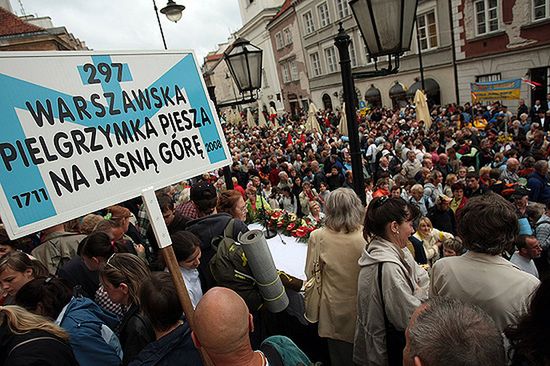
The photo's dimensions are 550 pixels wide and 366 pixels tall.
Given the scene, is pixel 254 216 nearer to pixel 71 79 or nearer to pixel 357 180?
pixel 357 180

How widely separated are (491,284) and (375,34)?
5.75ft

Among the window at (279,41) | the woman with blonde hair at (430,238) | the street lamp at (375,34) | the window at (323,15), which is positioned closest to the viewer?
the street lamp at (375,34)

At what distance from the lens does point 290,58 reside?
113 ft

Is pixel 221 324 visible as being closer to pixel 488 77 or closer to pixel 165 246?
pixel 165 246

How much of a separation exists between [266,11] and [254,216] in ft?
121

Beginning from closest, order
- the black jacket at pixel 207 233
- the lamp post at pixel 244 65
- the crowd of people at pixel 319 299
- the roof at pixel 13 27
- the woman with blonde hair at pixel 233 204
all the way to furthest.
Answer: the crowd of people at pixel 319 299 → the black jacket at pixel 207 233 → the woman with blonde hair at pixel 233 204 → the lamp post at pixel 244 65 → the roof at pixel 13 27

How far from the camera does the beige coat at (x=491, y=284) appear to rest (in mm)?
1630

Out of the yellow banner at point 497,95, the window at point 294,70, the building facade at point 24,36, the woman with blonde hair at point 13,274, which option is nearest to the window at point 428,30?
the yellow banner at point 497,95

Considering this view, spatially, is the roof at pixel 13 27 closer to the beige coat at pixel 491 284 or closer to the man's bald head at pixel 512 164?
the man's bald head at pixel 512 164

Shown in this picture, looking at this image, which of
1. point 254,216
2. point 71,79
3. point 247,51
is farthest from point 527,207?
point 71,79

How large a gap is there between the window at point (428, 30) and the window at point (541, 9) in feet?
17.6

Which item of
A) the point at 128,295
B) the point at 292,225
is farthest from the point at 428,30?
the point at 128,295

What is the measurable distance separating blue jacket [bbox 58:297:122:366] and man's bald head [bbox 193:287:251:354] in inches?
40.6

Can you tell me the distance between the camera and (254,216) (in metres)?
5.06
